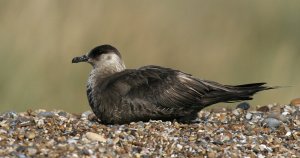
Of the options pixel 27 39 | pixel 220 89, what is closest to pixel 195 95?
pixel 220 89

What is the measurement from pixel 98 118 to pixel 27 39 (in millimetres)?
6056

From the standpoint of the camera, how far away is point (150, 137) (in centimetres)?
1071

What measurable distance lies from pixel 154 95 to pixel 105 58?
3.94ft

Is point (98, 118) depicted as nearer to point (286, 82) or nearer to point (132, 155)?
point (132, 155)

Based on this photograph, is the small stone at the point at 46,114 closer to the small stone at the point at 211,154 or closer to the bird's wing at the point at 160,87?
the bird's wing at the point at 160,87

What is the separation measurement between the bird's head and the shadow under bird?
353mm

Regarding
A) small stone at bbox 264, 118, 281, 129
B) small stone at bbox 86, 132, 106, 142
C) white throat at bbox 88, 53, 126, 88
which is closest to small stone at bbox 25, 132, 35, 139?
small stone at bbox 86, 132, 106, 142

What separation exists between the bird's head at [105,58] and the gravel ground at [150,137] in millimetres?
698

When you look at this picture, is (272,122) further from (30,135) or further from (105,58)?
(30,135)

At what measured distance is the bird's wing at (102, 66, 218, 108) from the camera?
11.7 metres

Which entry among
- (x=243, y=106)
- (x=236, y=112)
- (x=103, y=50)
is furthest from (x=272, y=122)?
(x=103, y=50)

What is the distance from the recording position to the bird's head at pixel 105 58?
12.6 meters

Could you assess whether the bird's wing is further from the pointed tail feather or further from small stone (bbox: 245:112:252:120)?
small stone (bbox: 245:112:252:120)

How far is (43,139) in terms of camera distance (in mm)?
10359
